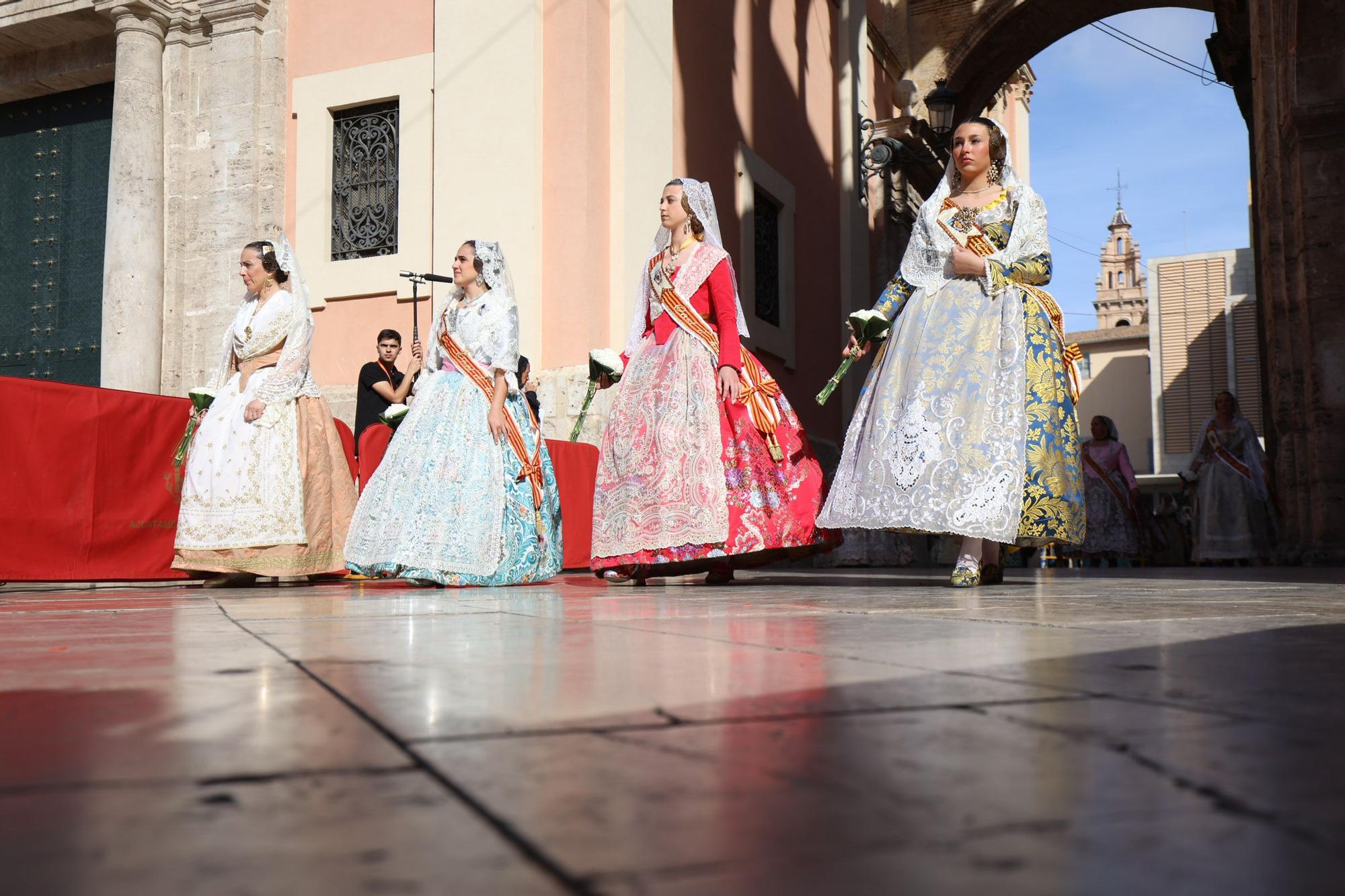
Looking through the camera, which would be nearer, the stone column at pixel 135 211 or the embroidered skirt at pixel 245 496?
the embroidered skirt at pixel 245 496

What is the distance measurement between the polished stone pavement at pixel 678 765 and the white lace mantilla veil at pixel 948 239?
2.93 m

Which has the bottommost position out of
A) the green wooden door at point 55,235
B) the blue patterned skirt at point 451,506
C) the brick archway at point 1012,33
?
the blue patterned skirt at point 451,506

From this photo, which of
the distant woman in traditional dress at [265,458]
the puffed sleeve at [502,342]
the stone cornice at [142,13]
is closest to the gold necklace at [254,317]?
the distant woman in traditional dress at [265,458]

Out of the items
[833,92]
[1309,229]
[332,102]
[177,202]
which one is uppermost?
[833,92]

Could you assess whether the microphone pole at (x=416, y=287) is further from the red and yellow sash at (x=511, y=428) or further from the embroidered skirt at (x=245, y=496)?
the red and yellow sash at (x=511, y=428)

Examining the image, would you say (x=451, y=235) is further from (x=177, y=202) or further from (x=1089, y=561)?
(x=1089, y=561)

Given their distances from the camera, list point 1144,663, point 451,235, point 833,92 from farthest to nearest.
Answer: point 833,92 < point 451,235 < point 1144,663

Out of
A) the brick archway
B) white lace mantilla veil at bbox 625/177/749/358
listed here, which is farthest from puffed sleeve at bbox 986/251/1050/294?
the brick archway

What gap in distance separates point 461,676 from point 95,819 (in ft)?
2.79

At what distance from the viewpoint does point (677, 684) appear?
1620mm

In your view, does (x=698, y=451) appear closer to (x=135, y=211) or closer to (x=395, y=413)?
(x=395, y=413)

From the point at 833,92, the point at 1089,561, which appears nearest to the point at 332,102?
the point at 833,92

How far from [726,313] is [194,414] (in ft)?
9.42

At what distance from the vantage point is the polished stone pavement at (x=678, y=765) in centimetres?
74
